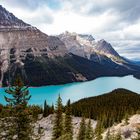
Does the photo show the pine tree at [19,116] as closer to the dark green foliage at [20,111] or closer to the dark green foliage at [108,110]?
the dark green foliage at [20,111]

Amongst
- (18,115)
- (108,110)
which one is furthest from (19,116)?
(108,110)

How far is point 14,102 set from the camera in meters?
31.1

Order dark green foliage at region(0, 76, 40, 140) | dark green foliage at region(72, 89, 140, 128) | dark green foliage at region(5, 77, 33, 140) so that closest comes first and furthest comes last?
dark green foliage at region(0, 76, 40, 140) < dark green foliage at region(5, 77, 33, 140) < dark green foliage at region(72, 89, 140, 128)

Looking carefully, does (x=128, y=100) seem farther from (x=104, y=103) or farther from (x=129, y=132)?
(x=129, y=132)

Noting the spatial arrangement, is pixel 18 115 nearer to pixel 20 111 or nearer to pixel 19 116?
pixel 19 116

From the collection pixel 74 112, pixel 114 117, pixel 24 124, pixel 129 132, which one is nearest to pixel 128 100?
pixel 74 112

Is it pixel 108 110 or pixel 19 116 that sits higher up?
pixel 19 116

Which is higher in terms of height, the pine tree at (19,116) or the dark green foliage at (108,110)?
the pine tree at (19,116)

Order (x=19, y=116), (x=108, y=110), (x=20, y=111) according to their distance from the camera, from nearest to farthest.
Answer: (x=20, y=111), (x=19, y=116), (x=108, y=110)

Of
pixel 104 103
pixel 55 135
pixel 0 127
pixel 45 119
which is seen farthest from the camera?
pixel 104 103

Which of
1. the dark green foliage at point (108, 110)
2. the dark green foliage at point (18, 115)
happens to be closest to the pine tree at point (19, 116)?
the dark green foliage at point (18, 115)

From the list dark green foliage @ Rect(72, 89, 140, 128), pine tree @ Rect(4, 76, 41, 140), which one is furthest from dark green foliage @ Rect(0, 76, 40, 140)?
dark green foliage @ Rect(72, 89, 140, 128)

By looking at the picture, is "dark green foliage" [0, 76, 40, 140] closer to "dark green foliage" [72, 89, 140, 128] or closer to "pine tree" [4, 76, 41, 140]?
"pine tree" [4, 76, 41, 140]

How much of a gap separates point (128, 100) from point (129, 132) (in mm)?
107539
